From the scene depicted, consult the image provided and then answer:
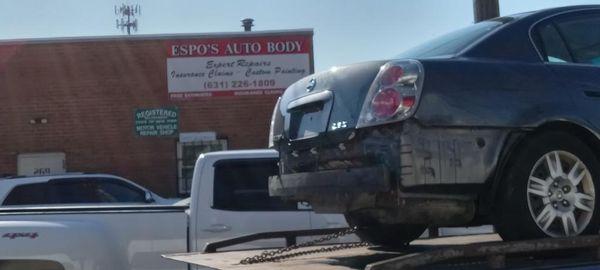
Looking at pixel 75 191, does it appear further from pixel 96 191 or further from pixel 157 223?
pixel 157 223

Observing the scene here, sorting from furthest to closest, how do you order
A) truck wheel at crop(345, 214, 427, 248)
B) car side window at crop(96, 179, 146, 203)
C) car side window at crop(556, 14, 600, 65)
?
car side window at crop(96, 179, 146, 203), truck wheel at crop(345, 214, 427, 248), car side window at crop(556, 14, 600, 65)

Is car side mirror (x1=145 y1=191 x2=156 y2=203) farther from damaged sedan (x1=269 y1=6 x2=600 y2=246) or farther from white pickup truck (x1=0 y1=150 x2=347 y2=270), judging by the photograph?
damaged sedan (x1=269 y1=6 x2=600 y2=246)

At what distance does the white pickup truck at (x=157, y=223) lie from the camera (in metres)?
5.69

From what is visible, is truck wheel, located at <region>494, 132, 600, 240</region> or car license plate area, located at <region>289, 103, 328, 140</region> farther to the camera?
car license plate area, located at <region>289, 103, 328, 140</region>

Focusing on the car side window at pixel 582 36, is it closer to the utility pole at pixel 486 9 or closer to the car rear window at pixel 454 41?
the car rear window at pixel 454 41

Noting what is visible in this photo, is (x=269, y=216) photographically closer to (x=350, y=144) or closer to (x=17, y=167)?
(x=350, y=144)

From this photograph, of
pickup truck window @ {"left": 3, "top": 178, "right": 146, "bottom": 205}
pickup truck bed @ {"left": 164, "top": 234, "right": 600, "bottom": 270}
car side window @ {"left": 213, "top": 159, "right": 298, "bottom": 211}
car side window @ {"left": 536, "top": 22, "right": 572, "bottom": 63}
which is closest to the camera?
pickup truck bed @ {"left": 164, "top": 234, "right": 600, "bottom": 270}

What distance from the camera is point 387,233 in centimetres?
501

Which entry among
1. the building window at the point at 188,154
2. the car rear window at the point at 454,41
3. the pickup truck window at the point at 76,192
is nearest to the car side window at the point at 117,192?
the pickup truck window at the point at 76,192

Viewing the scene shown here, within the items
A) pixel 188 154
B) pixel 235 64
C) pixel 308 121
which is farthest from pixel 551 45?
pixel 188 154

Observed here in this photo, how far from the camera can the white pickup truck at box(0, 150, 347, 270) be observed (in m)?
5.69

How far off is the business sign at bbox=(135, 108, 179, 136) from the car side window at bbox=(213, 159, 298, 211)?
14065 mm

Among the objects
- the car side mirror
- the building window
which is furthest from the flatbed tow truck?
the building window

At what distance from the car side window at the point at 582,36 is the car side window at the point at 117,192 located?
8.26 metres
